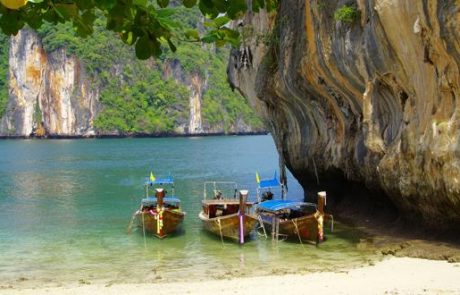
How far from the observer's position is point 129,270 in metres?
13.2

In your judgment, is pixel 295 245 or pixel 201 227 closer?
pixel 295 245

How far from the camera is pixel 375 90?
49.3 ft

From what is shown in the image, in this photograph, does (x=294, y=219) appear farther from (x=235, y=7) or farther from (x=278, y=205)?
(x=235, y=7)

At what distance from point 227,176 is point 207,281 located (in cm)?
2767

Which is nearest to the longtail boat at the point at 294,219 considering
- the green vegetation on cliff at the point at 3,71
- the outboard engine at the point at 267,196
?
the outboard engine at the point at 267,196

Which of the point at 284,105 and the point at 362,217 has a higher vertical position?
the point at 284,105

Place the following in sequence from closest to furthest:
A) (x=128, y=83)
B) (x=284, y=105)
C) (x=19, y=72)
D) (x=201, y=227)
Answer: (x=201, y=227), (x=284, y=105), (x=19, y=72), (x=128, y=83)

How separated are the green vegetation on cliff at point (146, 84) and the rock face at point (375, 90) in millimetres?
96987

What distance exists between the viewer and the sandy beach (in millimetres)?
10312

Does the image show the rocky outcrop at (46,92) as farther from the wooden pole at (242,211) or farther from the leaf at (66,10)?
the leaf at (66,10)

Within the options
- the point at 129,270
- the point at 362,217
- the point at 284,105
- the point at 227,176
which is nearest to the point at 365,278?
the point at 129,270

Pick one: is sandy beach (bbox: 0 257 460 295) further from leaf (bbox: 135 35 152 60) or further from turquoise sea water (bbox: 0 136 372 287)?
leaf (bbox: 135 35 152 60)

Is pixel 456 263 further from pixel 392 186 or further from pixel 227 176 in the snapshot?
pixel 227 176

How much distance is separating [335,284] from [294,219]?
4.77 m
